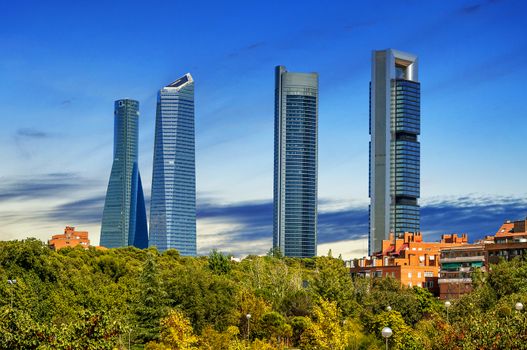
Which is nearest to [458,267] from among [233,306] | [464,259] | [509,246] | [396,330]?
[464,259]

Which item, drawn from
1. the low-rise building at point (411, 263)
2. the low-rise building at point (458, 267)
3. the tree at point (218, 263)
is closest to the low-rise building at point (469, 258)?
the low-rise building at point (458, 267)

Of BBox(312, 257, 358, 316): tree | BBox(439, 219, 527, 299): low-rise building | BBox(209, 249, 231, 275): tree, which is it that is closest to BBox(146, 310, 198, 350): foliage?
BBox(312, 257, 358, 316): tree

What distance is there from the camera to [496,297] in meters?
76.7

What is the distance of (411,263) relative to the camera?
509 ft

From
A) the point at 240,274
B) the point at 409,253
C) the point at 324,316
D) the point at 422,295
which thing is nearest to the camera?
the point at 324,316

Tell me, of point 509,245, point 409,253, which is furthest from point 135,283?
point 409,253

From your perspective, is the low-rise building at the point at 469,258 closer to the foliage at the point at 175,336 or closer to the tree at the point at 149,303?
the tree at the point at 149,303

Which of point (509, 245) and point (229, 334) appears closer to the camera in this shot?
point (229, 334)

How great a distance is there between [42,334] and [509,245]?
99.2 meters

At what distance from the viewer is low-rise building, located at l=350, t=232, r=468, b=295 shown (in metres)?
151

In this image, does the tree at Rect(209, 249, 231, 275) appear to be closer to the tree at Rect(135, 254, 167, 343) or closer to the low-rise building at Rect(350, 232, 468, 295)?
the tree at Rect(135, 254, 167, 343)

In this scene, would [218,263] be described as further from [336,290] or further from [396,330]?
[396,330]

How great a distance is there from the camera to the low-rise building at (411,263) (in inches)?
5945

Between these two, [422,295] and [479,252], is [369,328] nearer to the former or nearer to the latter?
[422,295]
